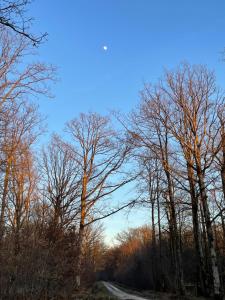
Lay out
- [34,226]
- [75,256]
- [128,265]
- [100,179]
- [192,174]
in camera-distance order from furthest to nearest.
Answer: [128,265]
[100,179]
[192,174]
[75,256]
[34,226]

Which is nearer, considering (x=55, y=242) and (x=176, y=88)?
(x=55, y=242)

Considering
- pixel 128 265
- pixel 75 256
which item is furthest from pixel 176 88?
pixel 128 265

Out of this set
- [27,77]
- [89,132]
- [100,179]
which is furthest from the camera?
[89,132]

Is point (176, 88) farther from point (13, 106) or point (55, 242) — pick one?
point (55, 242)

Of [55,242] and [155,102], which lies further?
[155,102]

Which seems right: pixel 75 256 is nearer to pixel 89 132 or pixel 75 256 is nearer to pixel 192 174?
pixel 192 174

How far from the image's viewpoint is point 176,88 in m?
17.3

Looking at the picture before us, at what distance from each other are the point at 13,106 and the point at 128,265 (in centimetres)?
5364

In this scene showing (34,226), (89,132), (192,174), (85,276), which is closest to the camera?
(34,226)

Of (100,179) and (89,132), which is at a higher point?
(89,132)

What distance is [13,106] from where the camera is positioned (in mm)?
13453

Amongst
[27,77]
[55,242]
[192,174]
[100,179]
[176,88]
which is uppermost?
[176,88]

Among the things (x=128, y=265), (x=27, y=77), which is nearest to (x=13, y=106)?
(x=27, y=77)

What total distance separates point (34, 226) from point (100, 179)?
12738mm
